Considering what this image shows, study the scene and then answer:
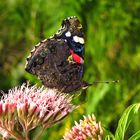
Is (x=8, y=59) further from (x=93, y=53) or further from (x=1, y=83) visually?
(x=93, y=53)

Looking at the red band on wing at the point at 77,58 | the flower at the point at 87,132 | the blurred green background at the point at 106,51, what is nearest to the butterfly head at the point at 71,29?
the red band on wing at the point at 77,58

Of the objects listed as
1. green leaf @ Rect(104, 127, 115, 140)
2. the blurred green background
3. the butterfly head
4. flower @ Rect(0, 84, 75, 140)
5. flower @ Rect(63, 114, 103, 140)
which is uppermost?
the blurred green background

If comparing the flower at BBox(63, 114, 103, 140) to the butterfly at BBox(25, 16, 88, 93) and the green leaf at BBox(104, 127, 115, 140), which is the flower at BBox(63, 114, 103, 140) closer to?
the green leaf at BBox(104, 127, 115, 140)

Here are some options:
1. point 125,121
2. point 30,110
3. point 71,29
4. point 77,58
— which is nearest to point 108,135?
point 125,121

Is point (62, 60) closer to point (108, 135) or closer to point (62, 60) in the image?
point (62, 60)

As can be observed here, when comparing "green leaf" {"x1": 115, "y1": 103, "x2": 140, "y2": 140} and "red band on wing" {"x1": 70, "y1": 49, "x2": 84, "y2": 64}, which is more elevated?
"red band on wing" {"x1": 70, "y1": 49, "x2": 84, "y2": 64}

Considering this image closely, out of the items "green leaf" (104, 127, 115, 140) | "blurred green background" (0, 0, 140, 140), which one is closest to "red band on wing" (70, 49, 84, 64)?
"green leaf" (104, 127, 115, 140)
